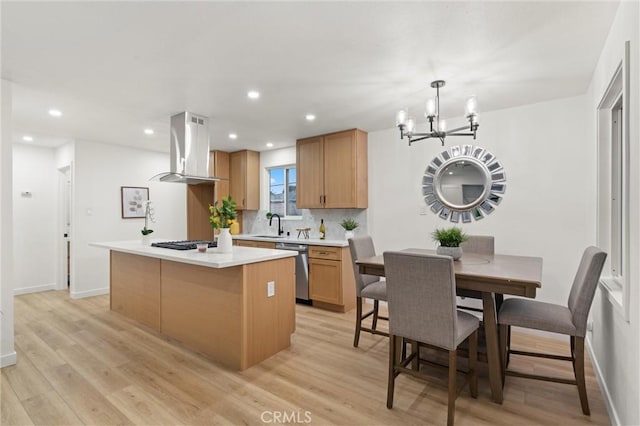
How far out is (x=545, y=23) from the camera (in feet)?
6.46

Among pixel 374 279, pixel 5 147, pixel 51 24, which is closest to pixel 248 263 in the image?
pixel 374 279

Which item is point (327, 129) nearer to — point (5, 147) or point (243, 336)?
point (243, 336)

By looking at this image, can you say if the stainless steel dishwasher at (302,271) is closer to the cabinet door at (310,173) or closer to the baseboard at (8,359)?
the cabinet door at (310,173)

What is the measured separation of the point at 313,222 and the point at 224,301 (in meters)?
2.61

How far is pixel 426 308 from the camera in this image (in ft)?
6.46

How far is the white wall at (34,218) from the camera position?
5.08 m

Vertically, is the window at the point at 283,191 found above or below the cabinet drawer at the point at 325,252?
above

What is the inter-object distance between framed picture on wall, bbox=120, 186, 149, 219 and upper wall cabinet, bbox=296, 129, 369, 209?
2.93 metres

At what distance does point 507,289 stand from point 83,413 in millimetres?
2771

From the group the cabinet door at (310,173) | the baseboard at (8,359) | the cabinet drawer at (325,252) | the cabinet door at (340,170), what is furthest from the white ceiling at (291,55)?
the baseboard at (8,359)

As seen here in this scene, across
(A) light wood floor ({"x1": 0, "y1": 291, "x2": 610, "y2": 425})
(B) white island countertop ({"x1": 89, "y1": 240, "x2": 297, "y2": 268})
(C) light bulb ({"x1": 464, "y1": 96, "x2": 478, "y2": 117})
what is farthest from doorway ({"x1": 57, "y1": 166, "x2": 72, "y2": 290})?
(C) light bulb ({"x1": 464, "y1": 96, "x2": 478, "y2": 117})

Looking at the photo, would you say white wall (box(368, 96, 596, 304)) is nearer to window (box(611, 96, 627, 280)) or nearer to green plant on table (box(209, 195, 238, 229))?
window (box(611, 96, 627, 280))

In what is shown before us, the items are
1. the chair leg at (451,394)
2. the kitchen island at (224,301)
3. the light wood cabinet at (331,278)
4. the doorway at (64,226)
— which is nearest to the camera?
the chair leg at (451,394)

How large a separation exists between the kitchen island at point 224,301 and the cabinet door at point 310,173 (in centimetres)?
177
